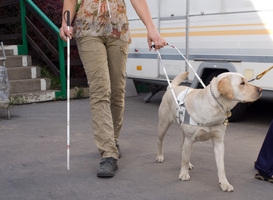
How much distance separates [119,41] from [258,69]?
104 inches

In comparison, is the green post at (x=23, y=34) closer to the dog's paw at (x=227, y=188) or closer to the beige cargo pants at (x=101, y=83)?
the beige cargo pants at (x=101, y=83)

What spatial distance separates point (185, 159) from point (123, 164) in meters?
0.82

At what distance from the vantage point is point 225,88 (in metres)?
3.53

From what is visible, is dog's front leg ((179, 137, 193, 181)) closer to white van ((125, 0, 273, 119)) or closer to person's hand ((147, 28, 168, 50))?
person's hand ((147, 28, 168, 50))

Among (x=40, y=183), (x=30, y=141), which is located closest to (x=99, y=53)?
(x=40, y=183)

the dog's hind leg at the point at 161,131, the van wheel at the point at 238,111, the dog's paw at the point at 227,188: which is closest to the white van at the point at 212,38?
the van wheel at the point at 238,111

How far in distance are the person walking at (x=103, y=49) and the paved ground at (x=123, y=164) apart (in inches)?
12.0

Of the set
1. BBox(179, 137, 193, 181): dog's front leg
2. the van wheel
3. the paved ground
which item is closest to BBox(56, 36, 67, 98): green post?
the paved ground

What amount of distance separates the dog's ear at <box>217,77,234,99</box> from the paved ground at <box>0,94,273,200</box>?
2.68 feet

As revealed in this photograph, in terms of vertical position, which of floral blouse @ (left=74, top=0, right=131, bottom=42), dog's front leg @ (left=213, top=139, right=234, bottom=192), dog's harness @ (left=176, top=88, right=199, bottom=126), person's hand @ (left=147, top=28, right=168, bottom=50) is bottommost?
dog's front leg @ (left=213, top=139, right=234, bottom=192)

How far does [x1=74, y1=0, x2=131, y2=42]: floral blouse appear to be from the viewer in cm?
425

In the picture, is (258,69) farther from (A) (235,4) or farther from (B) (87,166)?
(B) (87,166)

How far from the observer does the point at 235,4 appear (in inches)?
257

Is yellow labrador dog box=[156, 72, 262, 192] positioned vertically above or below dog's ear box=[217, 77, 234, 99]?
below
